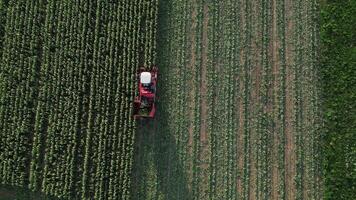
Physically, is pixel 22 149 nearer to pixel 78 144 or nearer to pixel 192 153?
pixel 78 144

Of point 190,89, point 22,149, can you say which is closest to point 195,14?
point 190,89

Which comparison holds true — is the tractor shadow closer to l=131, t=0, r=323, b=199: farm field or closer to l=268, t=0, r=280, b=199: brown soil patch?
l=131, t=0, r=323, b=199: farm field

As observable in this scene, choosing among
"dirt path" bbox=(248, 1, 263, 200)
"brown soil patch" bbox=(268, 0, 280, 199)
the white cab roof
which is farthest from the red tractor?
"brown soil patch" bbox=(268, 0, 280, 199)

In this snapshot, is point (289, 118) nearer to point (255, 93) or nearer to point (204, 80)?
point (255, 93)

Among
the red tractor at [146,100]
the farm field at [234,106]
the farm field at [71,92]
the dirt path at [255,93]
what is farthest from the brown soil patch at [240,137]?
the farm field at [71,92]

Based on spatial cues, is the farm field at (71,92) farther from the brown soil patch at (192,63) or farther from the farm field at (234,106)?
the brown soil patch at (192,63)

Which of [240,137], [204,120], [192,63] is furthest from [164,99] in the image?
[240,137]
